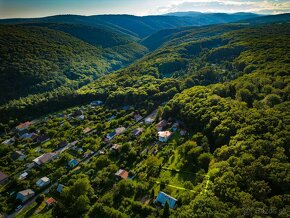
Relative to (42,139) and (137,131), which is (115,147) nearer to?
(137,131)

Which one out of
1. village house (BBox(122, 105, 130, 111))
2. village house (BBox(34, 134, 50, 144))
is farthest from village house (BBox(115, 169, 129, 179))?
village house (BBox(122, 105, 130, 111))

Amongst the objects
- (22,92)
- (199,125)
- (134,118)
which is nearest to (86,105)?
(134,118)

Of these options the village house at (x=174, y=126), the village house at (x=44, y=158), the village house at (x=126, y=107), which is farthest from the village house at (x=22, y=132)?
the village house at (x=174, y=126)

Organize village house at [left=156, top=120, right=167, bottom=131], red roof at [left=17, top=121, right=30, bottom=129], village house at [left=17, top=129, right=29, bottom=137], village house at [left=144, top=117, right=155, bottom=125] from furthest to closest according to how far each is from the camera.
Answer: red roof at [left=17, top=121, right=30, bottom=129], village house at [left=144, top=117, right=155, bottom=125], village house at [left=17, top=129, right=29, bottom=137], village house at [left=156, top=120, right=167, bottom=131]

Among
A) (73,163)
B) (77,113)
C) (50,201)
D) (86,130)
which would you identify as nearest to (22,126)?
(77,113)

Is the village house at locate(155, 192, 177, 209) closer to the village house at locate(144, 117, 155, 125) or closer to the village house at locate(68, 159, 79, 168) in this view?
the village house at locate(68, 159, 79, 168)

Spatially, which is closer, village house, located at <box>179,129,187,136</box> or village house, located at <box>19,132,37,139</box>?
village house, located at <box>179,129,187,136</box>
